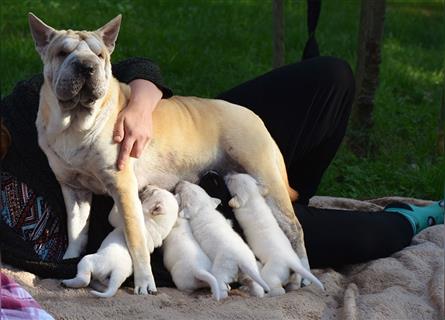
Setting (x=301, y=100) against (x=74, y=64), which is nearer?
(x=74, y=64)

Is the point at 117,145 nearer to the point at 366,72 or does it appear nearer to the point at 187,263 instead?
the point at 187,263

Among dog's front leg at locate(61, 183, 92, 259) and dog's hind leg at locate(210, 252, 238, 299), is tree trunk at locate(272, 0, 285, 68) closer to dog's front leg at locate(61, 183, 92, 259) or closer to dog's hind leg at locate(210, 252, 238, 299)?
dog's front leg at locate(61, 183, 92, 259)

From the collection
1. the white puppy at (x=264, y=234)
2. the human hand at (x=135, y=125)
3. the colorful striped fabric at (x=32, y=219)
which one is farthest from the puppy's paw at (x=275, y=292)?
the colorful striped fabric at (x=32, y=219)

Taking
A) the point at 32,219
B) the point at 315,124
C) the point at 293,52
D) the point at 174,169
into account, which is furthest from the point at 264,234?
the point at 293,52

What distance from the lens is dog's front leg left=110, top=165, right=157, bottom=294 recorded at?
9.29ft

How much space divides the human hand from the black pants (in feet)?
1.70

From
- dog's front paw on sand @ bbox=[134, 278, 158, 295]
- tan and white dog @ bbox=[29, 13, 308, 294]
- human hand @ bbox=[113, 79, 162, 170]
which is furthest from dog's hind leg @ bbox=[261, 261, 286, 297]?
human hand @ bbox=[113, 79, 162, 170]

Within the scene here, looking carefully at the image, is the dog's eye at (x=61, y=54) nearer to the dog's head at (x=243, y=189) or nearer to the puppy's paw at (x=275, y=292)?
the dog's head at (x=243, y=189)

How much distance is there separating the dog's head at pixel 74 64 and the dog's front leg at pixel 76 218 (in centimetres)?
35

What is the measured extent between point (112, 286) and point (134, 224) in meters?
0.23

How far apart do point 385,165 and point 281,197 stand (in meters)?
1.78

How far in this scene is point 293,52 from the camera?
624cm

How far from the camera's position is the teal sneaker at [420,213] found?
3.66 metres

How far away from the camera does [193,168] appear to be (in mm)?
3234
